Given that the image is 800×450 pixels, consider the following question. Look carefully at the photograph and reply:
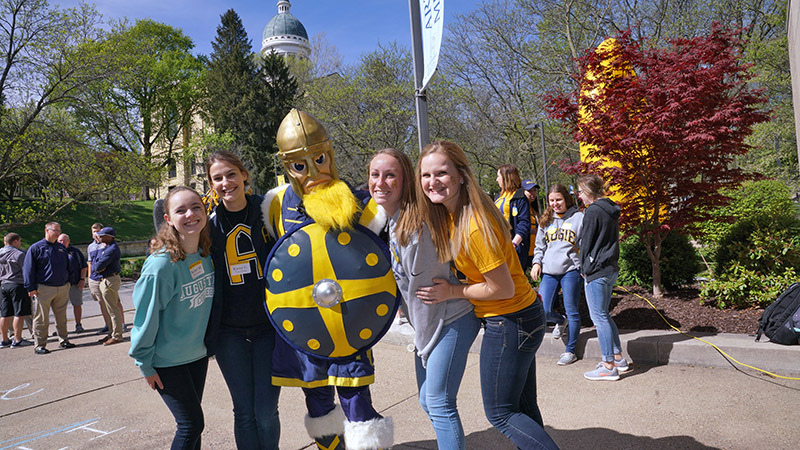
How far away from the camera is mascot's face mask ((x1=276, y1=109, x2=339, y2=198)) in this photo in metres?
2.87

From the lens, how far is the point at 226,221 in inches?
116

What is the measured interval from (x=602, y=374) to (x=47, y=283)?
307 inches

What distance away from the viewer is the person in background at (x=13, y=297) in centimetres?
807

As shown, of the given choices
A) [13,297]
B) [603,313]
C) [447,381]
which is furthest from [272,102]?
[447,381]

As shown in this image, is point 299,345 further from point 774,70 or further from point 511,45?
point 511,45

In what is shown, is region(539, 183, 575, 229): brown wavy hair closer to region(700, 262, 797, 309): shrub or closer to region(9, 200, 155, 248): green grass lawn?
region(700, 262, 797, 309): shrub

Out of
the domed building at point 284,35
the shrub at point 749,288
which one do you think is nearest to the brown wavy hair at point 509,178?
the shrub at point 749,288

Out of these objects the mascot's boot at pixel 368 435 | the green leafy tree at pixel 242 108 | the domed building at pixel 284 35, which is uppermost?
the domed building at pixel 284 35

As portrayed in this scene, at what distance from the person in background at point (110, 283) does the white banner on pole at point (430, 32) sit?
5.89 m

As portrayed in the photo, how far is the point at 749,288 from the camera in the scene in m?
5.64

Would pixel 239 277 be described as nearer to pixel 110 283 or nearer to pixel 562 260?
pixel 562 260

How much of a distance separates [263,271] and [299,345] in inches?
18.5

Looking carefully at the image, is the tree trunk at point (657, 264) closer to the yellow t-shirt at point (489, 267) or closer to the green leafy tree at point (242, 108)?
the yellow t-shirt at point (489, 267)

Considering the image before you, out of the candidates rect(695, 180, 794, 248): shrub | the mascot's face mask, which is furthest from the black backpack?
the mascot's face mask
